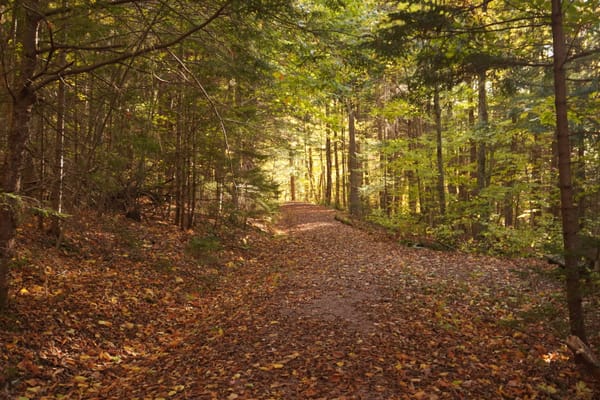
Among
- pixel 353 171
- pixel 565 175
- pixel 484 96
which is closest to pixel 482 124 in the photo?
pixel 484 96

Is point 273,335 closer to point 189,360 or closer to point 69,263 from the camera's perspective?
point 189,360

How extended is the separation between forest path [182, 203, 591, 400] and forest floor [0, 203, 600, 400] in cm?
2

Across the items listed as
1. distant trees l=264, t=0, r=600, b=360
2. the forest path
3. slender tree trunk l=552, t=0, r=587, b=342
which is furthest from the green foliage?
slender tree trunk l=552, t=0, r=587, b=342

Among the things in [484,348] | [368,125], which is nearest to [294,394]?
[484,348]

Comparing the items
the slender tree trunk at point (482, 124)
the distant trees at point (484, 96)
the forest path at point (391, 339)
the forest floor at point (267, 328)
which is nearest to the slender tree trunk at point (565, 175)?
the distant trees at point (484, 96)

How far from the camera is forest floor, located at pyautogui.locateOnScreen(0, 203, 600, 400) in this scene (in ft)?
15.2

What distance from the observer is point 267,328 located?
245 inches

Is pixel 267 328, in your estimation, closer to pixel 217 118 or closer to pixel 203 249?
pixel 203 249

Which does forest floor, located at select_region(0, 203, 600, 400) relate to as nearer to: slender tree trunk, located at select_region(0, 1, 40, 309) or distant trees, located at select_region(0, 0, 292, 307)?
slender tree trunk, located at select_region(0, 1, 40, 309)

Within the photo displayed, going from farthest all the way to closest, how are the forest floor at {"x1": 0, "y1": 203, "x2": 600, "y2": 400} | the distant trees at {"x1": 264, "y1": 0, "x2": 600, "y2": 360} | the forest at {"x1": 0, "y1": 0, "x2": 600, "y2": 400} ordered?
the distant trees at {"x1": 264, "y1": 0, "x2": 600, "y2": 360}
the forest at {"x1": 0, "y1": 0, "x2": 600, "y2": 400}
the forest floor at {"x1": 0, "y1": 203, "x2": 600, "y2": 400}

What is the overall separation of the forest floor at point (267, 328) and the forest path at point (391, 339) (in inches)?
1.0

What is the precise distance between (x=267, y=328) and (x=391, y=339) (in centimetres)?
204

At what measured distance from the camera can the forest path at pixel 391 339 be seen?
4516mm

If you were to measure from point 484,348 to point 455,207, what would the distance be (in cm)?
909
